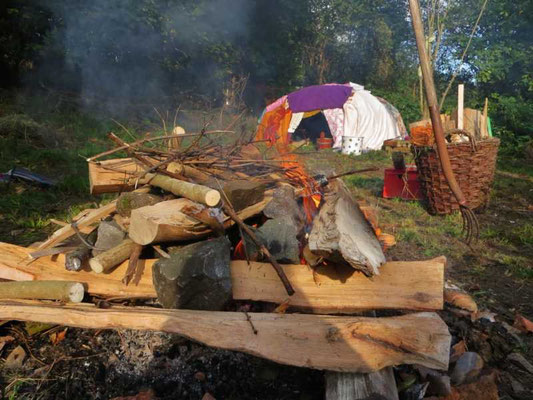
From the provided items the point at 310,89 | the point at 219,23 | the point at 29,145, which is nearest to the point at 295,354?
the point at 29,145

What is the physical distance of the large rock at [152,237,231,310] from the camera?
6.73 ft

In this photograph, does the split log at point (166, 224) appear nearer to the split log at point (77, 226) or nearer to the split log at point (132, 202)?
the split log at point (132, 202)

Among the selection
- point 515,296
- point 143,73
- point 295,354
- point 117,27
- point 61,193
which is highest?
point 117,27

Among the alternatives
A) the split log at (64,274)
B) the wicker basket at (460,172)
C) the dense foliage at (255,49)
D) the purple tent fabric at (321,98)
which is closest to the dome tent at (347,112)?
the purple tent fabric at (321,98)

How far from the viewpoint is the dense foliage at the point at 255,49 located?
9.77 meters

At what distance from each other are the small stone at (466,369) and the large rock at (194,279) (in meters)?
1.25

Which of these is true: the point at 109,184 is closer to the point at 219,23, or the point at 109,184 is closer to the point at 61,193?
the point at 61,193

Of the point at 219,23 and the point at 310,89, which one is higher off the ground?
the point at 219,23

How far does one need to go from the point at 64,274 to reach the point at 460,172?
485cm

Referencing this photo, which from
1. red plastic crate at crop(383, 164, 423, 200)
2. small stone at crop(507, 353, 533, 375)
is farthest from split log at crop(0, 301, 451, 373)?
red plastic crate at crop(383, 164, 423, 200)

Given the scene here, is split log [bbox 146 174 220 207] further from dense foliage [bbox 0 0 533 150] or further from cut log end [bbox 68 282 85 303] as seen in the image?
dense foliage [bbox 0 0 533 150]

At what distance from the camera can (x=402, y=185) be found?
634 centimetres

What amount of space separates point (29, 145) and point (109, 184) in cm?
590

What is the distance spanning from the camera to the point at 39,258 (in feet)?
8.39
